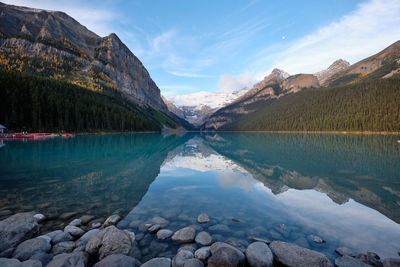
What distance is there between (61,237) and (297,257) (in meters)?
9.43

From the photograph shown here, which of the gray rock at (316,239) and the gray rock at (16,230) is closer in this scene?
the gray rock at (16,230)

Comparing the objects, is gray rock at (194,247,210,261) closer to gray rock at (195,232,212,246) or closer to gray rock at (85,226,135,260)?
gray rock at (195,232,212,246)

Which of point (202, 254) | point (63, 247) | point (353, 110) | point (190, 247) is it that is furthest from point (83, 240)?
point (353, 110)

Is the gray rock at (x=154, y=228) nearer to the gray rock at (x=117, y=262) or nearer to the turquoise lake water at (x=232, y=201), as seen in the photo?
the turquoise lake water at (x=232, y=201)

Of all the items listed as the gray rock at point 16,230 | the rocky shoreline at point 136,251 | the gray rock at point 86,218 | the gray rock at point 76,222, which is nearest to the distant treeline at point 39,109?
the gray rock at point 86,218

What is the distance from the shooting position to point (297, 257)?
6570mm

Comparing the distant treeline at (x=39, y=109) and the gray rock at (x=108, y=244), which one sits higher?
the distant treeline at (x=39, y=109)

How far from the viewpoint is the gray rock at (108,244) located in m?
6.88

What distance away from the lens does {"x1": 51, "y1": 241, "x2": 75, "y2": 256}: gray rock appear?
7078 millimetres

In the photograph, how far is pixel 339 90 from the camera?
7151 inches

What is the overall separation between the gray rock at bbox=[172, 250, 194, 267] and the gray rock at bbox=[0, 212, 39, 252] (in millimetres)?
6439

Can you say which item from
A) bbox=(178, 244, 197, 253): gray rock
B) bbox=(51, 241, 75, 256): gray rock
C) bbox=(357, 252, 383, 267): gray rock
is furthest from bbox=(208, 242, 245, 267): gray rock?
bbox=(51, 241, 75, 256): gray rock

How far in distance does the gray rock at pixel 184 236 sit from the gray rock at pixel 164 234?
276 mm

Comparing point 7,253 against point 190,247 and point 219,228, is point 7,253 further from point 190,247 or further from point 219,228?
point 219,228
